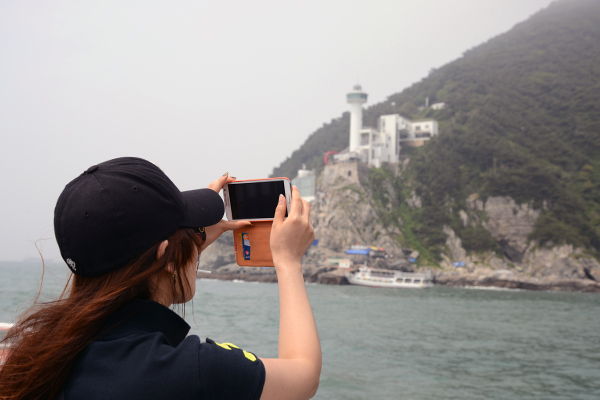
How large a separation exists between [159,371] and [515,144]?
6749 cm

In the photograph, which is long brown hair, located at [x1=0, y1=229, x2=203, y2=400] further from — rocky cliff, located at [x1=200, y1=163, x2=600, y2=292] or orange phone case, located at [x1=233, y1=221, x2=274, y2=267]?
rocky cliff, located at [x1=200, y1=163, x2=600, y2=292]

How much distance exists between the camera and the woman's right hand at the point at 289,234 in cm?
94

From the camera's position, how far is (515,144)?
198 feet

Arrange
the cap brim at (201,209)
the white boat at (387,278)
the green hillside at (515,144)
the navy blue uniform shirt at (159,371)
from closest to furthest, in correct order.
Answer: the navy blue uniform shirt at (159,371) → the cap brim at (201,209) → the white boat at (387,278) → the green hillside at (515,144)

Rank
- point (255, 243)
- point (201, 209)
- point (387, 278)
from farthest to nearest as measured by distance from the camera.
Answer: point (387, 278) < point (255, 243) < point (201, 209)

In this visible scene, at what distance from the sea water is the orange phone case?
43 cm

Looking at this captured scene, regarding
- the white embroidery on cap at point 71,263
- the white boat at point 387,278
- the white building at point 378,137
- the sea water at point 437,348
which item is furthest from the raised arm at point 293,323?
the white building at point 378,137

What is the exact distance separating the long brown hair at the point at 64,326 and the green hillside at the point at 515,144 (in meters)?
54.7

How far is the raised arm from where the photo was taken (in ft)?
2.60

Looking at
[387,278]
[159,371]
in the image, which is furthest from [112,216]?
[387,278]

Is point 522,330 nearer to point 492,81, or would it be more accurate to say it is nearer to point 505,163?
point 505,163

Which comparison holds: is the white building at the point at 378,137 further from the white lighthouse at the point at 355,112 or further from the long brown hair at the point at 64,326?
the long brown hair at the point at 64,326

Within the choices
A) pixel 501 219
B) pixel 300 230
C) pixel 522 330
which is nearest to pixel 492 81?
pixel 501 219

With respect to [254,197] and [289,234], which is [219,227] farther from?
[289,234]
